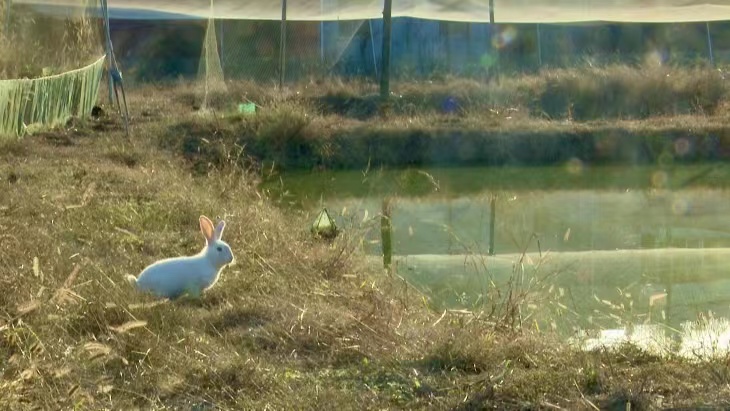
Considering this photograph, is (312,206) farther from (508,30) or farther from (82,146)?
(508,30)

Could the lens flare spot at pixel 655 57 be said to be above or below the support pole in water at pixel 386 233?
above

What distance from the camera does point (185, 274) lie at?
6.67 m

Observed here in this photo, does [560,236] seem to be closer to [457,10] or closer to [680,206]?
[680,206]

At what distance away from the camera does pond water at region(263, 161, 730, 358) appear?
7.71m

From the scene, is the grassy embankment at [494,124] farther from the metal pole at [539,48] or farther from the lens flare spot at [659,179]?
the metal pole at [539,48]

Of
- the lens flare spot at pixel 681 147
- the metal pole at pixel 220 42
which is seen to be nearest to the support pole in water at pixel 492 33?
the lens flare spot at pixel 681 147

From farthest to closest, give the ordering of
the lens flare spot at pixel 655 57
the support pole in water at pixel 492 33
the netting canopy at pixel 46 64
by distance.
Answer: the lens flare spot at pixel 655 57, the support pole in water at pixel 492 33, the netting canopy at pixel 46 64

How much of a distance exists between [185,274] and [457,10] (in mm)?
17825

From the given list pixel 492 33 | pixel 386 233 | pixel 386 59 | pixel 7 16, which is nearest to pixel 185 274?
→ pixel 386 233

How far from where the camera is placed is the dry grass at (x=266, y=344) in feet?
16.1

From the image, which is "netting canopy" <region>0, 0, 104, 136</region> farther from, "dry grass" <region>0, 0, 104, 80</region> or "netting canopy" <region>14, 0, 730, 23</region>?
"netting canopy" <region>14, 0, 730, 23</region>

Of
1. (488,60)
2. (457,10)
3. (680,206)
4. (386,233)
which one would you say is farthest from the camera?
(457,10)

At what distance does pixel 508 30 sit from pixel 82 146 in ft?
40.1

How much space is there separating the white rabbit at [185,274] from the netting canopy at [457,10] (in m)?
16.2
